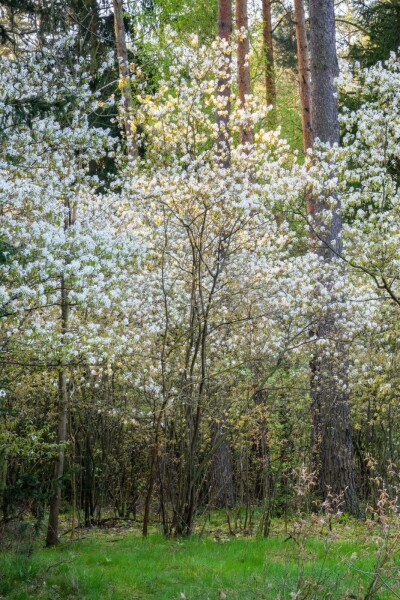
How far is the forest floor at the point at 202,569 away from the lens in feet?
18.4

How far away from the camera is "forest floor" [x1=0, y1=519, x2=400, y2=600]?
5.62 m

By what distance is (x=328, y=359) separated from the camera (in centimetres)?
938

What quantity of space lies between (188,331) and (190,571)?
8.51 feet

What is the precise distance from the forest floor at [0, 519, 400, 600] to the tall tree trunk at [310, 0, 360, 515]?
64.0 inches

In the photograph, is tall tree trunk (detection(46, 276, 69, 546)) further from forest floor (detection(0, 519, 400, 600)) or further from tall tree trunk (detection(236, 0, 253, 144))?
tall tree trunk (detection(236, 0, 253, 144))

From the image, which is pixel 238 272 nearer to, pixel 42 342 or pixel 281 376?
pixel 281 376

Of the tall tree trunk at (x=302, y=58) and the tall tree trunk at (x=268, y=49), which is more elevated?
the tall tree trunk at (x=268, y=49)

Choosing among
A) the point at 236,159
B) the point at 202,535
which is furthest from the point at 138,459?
the point at 236,159

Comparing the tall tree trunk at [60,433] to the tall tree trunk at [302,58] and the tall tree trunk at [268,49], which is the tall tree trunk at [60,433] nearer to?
the tall tree trunk at [302,58]

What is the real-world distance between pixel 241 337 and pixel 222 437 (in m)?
1.28

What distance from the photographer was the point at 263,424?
8.54m

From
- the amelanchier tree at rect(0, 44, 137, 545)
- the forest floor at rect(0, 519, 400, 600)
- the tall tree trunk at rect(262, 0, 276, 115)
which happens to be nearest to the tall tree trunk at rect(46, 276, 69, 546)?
the amelanchier tree at rect(0, 44, 137, 545)

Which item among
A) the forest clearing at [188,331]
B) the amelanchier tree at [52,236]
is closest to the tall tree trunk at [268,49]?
the forest clearing at [188,331]

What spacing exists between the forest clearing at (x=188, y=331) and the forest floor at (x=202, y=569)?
0.11 feet
